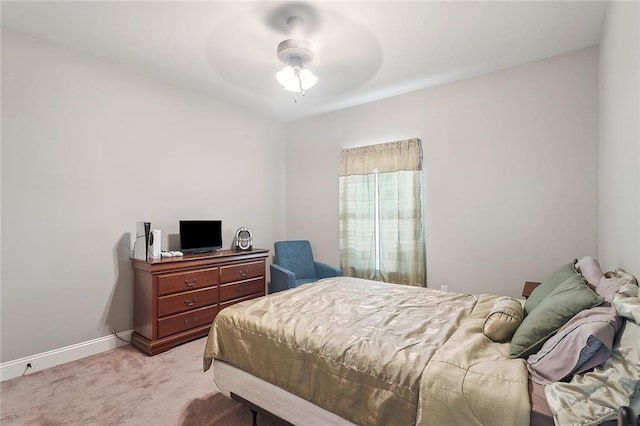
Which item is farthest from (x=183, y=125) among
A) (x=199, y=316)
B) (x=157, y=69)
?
(x=199, y=316)

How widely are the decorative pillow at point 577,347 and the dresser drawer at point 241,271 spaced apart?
2.91 m

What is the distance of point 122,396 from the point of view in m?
2.12

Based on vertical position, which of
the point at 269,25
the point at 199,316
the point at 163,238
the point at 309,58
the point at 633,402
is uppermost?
the point at 269,25

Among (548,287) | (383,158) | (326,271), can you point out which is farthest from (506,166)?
(326,271)

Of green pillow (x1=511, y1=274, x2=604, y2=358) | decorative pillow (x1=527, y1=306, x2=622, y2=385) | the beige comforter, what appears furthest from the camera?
green pillow (x1=511, y1=274, x2=604, y2=358)

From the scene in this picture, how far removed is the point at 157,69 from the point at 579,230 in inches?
176

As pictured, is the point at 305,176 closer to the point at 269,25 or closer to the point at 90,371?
the point at 269,25

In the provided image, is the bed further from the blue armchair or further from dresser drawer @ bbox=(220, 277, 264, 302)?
the blue armchair

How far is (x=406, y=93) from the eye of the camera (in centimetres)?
377

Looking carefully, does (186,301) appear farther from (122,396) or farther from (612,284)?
(612,284)

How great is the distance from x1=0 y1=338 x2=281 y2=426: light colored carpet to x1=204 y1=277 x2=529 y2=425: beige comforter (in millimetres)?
405

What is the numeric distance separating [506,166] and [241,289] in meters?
3.25

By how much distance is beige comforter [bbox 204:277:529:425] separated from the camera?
1.12 meters

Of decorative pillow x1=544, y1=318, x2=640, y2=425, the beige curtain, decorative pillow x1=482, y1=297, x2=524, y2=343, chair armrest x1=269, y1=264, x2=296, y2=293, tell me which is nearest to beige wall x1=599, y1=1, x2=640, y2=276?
decorative pillow x1=482, y1=297, x2=524, y2=343
